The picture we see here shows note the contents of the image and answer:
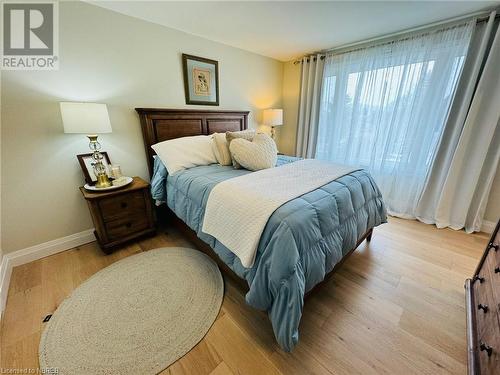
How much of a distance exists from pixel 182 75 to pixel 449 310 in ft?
10.8

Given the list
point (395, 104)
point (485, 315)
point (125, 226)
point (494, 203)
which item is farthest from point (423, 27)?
point (125, 226)

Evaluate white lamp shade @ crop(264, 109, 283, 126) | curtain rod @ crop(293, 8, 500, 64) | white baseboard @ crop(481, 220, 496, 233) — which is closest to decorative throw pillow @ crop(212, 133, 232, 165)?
white lamp shade @ crop(264, 109, 283, 126)

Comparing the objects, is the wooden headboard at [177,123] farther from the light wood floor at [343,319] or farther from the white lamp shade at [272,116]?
the light wood floor at [343,319]

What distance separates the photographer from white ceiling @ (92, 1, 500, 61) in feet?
5.88

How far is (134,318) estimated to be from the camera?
1278 millimetres

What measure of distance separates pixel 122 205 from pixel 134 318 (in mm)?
1032

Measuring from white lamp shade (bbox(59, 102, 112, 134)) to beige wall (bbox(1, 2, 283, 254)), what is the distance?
323 mm

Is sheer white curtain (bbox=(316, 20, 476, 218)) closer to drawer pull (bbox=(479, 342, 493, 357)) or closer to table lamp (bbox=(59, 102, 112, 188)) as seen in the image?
drawer pull (bbox=(479, 342, 493, 357))

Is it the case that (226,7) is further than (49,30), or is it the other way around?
(226,7)

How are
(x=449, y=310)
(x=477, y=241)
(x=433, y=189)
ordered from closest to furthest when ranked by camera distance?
(x=449, y=310) → (x=477, y=241) → (x=433, y=189)

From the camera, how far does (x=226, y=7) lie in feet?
6.05

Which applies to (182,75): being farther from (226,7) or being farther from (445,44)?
(445,44)

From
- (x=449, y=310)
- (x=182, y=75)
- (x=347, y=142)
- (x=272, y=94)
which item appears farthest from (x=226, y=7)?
(x=449, y=310)

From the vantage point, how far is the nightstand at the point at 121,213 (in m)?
1.76
